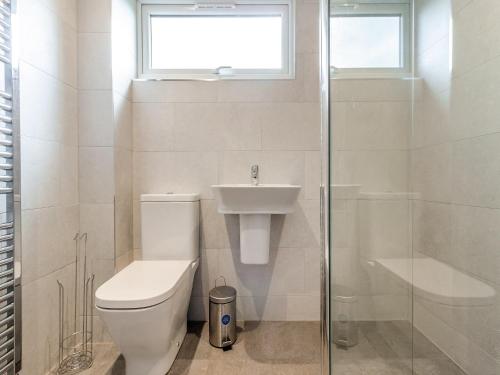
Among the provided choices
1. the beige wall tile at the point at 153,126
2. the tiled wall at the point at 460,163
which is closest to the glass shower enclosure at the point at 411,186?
the tiled wall at the point at 460,163

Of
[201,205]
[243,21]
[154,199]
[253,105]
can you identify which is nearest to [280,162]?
[253,105]

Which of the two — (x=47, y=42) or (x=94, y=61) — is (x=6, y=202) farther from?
(x=94, y=61)

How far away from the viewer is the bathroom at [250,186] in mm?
942

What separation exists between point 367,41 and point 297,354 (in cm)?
156

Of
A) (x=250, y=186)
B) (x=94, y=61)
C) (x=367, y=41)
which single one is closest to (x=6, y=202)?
(x=94, y=61)

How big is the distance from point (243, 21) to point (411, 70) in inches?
52.8

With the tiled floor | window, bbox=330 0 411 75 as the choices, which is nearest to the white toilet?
the tiled floor

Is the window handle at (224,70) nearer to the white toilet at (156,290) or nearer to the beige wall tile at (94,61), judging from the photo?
the beige wall tile at (94,61)

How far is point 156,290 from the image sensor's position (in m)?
1.20

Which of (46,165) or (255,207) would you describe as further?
(255,207)

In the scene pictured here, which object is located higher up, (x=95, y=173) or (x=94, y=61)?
(x=94, y=61)

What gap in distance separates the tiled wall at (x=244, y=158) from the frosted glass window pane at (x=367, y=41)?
80cm

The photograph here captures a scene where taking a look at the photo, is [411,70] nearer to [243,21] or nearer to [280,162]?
[280,162]

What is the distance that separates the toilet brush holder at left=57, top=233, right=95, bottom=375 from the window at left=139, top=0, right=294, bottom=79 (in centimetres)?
133
